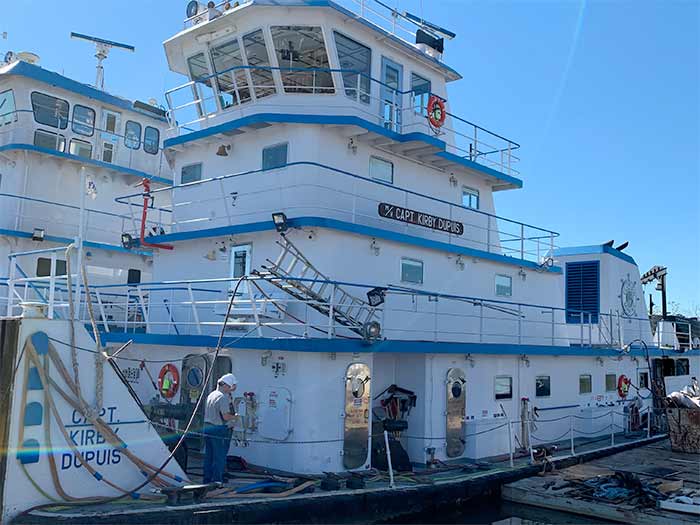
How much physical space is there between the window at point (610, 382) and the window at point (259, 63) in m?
11.0

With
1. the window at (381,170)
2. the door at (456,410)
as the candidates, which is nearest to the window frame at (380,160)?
the window at (381,170)

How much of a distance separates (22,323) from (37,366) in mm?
551

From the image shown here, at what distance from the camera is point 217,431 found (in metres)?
9.35

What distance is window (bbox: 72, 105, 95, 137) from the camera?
61.7 ft

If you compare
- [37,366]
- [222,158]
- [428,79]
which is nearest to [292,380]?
[37,366]

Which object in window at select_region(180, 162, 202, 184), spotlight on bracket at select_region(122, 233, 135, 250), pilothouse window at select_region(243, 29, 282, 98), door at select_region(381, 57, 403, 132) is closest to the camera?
pilothouse window at select_region(243, 29, 282, 98)

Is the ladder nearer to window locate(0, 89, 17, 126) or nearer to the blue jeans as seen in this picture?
the blue jeans

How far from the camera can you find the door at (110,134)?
63.9ft

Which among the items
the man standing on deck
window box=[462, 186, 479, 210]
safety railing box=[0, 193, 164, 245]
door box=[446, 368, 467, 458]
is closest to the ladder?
the man standing on deck

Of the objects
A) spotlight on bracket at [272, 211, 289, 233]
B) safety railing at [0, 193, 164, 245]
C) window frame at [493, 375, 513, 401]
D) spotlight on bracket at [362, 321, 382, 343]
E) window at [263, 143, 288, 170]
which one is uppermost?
window at [263, 143, 288, 170]

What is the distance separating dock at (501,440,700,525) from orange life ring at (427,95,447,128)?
7.72m

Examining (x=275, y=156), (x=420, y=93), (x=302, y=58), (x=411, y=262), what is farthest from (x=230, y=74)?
(x=411, y=262)

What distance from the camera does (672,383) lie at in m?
20.2

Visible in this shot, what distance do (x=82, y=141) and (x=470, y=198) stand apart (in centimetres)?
1103
